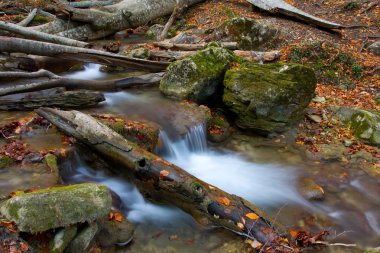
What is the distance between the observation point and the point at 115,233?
459cm

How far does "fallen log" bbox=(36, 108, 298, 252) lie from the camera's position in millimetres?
4609

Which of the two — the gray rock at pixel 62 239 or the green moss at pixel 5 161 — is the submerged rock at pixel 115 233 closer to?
the gray rock at pixel 62 239

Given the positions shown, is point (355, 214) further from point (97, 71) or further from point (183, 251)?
point (97, 71)

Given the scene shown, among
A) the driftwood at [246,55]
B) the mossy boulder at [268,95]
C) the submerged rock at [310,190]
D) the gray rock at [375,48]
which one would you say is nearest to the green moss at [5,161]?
the mossy boulder at [268,95]

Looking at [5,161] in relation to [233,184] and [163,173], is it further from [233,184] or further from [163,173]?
[233,184]

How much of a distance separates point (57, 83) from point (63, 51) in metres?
1.13

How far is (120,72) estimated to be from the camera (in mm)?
9703

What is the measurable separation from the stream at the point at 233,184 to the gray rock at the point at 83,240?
558 mm

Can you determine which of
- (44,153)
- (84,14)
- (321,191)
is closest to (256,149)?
(321,191)

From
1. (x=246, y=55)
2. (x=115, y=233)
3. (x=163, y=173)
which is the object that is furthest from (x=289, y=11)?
(x=115, y=233)

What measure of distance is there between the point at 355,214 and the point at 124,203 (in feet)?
11.7

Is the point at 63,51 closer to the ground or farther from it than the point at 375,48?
closer to the ground

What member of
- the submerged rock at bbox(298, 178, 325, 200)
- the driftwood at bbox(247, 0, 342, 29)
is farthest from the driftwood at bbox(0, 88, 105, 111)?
the driftwood at bbox(247, 0, 342, 29)

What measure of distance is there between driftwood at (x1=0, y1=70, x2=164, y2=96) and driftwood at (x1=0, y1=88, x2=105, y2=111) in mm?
149
